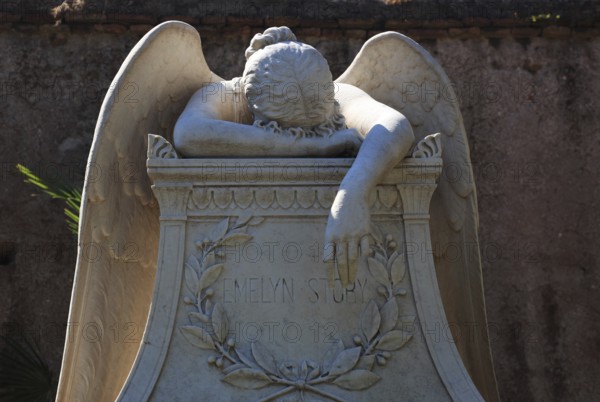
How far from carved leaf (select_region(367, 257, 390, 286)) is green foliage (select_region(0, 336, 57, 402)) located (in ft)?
9.80

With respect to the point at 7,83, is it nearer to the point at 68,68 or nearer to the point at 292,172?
the point at 68,68

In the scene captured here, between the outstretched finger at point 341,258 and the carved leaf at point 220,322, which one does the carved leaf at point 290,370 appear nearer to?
the carved leaf at point 220,322

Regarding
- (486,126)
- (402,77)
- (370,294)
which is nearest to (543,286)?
(486,126)

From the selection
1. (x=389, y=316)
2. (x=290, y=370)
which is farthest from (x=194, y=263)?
(x=389, y=316)

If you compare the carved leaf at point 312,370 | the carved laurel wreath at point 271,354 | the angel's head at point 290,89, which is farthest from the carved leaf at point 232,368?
the angel's head at point 290,89

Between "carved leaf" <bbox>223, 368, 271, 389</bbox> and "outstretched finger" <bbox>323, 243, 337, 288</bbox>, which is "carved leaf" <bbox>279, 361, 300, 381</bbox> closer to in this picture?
"carved leaf" <bbox>223, 368, 271, 389</bbox>

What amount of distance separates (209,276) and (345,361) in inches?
22.9

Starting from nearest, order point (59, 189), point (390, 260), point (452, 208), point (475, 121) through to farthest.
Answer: point (390, 260) → point (452, 208) → point (59, 189) → point (475, 121)

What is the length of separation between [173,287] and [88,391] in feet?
1.84

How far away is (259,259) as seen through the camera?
411 cm

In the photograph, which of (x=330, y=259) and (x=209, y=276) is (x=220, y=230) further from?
(x=330, y=259)

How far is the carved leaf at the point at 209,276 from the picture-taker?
4078 millimetres

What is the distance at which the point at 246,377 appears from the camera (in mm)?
3975

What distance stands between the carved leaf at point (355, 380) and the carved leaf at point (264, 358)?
23 cm
